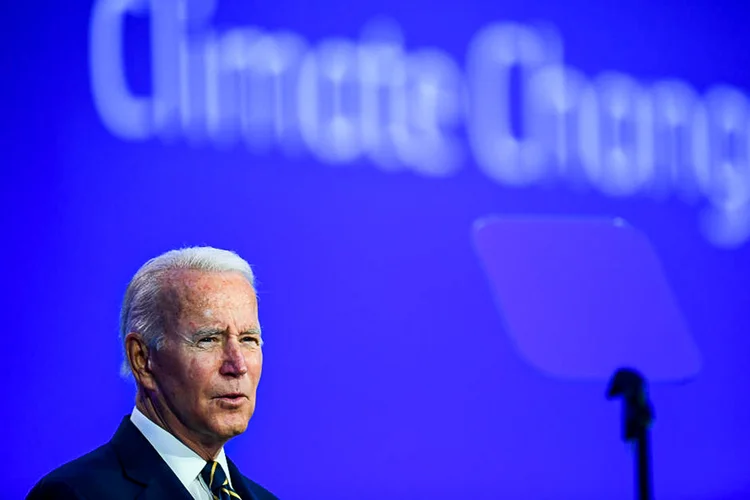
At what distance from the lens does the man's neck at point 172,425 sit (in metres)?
1.73

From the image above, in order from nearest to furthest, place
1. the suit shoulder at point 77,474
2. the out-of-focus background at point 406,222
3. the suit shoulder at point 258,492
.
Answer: the suit shoulder at point 77,474, the suit shoulder at point 258,492, the out-of-focus background at point 406,222

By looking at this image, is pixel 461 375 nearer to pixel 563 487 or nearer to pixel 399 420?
pixel 399 420

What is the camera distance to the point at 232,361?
68.4 inches

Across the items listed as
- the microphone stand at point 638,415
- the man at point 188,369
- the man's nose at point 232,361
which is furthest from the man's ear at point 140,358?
the microphone stand at point 638,415

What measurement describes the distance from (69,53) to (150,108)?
0.85ft

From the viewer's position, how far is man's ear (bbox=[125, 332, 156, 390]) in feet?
5.75

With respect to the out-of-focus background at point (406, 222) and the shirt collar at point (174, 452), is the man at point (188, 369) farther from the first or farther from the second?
the out-of-focus background at point (406, 222)

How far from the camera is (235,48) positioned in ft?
10.2

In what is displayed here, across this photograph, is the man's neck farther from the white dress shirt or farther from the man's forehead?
the man's forehead

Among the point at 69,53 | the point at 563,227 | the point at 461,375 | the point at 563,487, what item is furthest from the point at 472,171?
the point at 69,53

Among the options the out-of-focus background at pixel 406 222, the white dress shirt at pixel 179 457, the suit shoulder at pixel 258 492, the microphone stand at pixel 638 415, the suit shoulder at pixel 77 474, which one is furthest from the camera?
the out-of-focus background at pixel 406 222

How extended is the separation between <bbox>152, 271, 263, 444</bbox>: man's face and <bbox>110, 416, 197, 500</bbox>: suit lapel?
0.07m

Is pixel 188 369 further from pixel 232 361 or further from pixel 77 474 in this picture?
pixel 77 474

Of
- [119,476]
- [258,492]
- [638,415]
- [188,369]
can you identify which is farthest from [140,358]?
[638,415]
